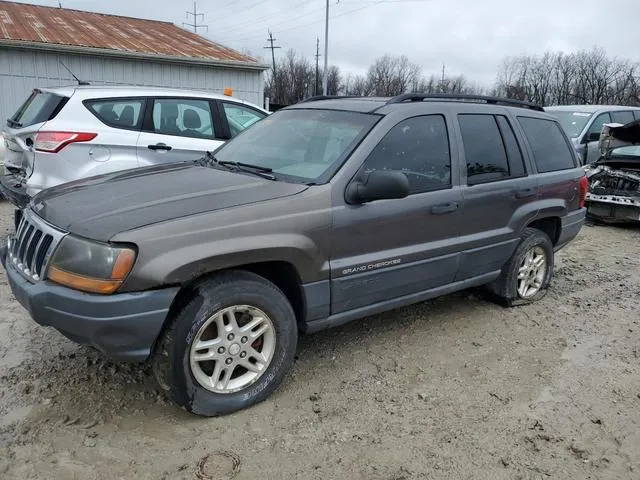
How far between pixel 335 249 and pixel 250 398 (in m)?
1.00

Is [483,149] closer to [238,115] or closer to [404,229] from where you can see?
[404,229]

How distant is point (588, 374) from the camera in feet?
12.3

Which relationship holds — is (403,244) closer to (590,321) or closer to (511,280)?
(511,280)

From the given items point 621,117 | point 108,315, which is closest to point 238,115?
point 108,315

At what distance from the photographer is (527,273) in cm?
494

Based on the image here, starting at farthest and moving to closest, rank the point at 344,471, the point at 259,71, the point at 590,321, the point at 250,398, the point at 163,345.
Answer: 1. the point at 259,71
2. the point at 590,321
3. the point at 250,398
4. the point at 163,345
5. the point at 344,471

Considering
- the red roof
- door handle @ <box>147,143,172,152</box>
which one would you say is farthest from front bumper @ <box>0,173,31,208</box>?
the red roof

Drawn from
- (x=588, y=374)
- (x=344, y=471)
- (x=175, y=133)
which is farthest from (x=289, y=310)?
(x=175, y=133)

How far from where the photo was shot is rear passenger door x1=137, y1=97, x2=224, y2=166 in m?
6.13

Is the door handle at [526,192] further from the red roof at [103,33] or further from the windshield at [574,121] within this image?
the red roof at [103,33]

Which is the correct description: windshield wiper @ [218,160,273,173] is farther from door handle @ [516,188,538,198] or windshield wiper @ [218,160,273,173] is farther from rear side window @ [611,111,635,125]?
rear side window @ [611,111,635,125]

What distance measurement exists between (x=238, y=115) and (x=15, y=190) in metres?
2.75

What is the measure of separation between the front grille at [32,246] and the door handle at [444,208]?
2.36 meters

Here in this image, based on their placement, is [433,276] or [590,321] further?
[590,321]
